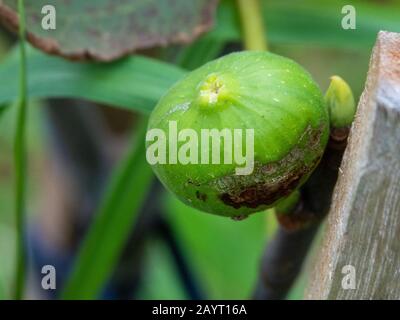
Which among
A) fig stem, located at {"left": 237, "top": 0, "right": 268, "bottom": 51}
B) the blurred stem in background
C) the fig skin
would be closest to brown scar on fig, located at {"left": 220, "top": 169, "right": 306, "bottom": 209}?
the fig skin

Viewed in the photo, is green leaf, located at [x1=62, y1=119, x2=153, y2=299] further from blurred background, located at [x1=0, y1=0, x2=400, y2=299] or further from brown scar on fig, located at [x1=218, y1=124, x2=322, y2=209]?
brown scar on fig, located at [x1=218, y1=124, x2=322, y2=209]

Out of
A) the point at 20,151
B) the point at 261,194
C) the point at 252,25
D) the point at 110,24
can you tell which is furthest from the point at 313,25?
the point at 261,194

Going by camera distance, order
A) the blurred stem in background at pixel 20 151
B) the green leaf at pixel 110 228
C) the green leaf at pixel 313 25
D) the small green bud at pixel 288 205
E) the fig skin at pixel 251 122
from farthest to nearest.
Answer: the green leaf at pixel 313 25
the green leaf at pixel 110 228
the blurred stem in background at pixel 20 151
the small green bud at pixel 288 205
the fig skin at pixel 251 122

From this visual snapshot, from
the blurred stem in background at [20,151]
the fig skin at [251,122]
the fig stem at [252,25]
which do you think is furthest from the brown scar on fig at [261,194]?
the fig stem at [252,25]

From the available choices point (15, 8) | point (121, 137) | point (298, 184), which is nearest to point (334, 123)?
point (298, 184)

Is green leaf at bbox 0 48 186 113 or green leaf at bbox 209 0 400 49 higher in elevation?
green leaf at bbox 209 0 400 49

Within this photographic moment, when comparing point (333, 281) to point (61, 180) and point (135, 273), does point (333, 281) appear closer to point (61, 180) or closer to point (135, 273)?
point (135, 273)

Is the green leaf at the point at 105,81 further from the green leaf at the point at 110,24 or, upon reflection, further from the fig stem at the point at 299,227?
the fig stem at the point at 299,227
